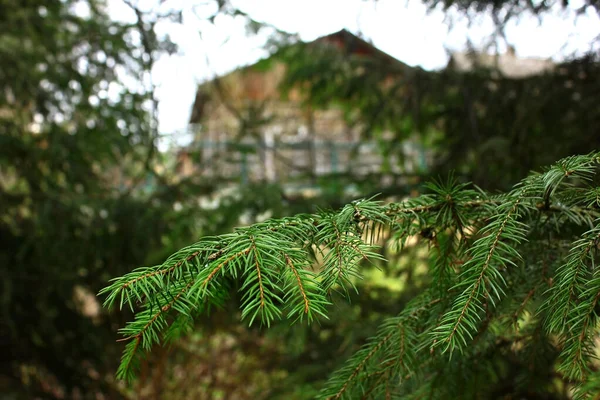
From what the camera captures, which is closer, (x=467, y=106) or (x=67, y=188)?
(x=467, y=106)

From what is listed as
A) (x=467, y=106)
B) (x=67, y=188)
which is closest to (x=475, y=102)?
(x=467, y=106)

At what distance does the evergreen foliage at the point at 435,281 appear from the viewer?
88 centimetres

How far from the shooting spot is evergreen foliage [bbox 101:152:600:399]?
0.88 m

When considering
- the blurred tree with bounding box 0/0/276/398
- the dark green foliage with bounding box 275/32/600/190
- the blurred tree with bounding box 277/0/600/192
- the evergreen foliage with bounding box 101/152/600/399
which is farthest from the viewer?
the blurred tree with bounding box 0/0/276/398

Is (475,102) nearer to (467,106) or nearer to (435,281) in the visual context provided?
(467,106)

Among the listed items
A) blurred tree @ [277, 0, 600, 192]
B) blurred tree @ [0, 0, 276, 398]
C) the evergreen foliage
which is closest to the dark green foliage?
blurred tree @ [277, 0, 600, 192]

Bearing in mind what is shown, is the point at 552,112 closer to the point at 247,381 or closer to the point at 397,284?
the point at 397,284

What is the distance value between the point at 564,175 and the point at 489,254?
183mm

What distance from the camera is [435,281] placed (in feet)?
3.80

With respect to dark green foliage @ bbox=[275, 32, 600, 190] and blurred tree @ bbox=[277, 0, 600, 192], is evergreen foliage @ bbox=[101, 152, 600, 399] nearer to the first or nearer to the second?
blurred tree @ bbox=[277, 0, 600, 192]

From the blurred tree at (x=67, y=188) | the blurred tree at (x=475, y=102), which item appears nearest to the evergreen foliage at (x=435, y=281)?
the blurred tree at (x=475, y=102)

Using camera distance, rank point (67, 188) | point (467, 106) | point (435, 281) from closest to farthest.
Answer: point (435, 281) < point (467, 106) < point (67, 188)

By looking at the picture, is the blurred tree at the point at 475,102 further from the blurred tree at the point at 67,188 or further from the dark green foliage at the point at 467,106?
the blurred tree at the point at 67,188

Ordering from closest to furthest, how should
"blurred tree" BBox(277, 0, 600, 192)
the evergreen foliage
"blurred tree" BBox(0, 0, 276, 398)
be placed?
the evergreen foliage, "blurred tree" BBox(277, 0, 600, 192), "blurred tree" BBox(0, 0, 276, 398)
